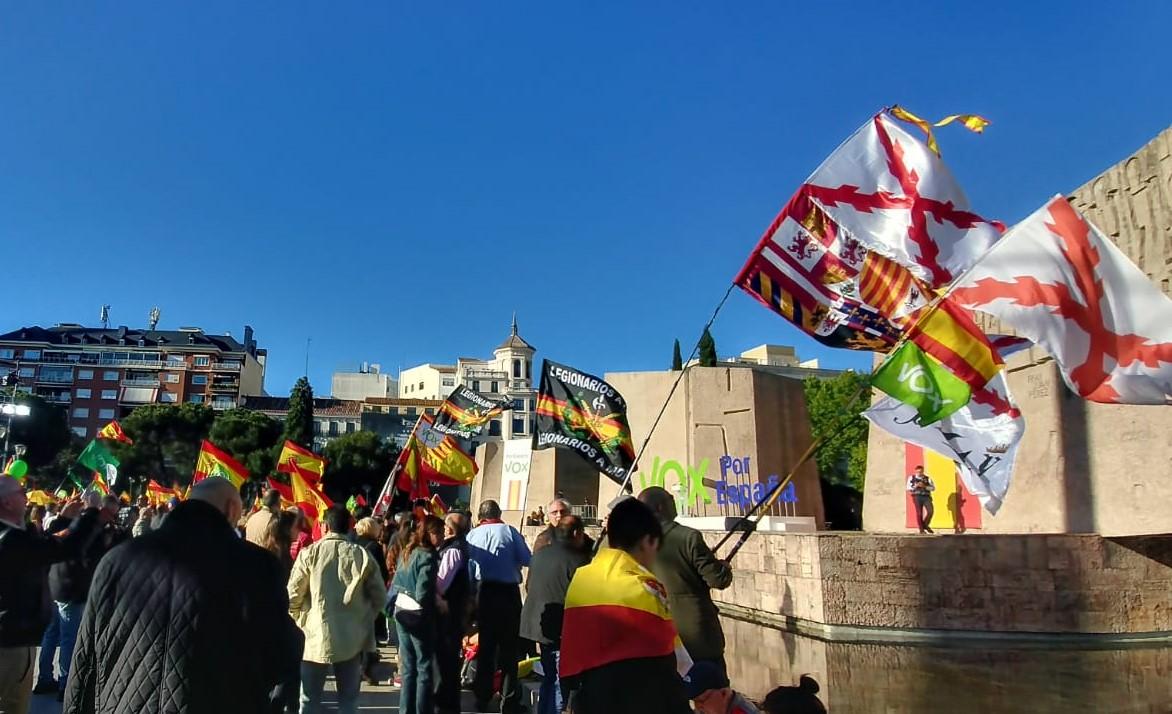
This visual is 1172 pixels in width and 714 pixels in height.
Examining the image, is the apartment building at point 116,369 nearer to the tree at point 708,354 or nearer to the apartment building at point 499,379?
the apartment building at point 499,379

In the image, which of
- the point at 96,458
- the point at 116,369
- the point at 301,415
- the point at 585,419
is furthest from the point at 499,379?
the point at 585,419

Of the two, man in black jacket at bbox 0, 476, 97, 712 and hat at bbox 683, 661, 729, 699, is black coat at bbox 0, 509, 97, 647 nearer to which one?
man in black jacket at bbox 0, 476, 97, 712

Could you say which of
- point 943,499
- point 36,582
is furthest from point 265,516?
point 943,499

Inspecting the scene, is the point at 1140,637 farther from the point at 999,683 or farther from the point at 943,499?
the point at 943,499

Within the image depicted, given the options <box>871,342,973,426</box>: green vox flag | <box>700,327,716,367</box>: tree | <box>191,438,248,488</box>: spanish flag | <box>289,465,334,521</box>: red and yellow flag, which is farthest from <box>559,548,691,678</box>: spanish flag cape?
<box>700,327,716,367</box>: tree

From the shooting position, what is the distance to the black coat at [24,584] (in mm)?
4418

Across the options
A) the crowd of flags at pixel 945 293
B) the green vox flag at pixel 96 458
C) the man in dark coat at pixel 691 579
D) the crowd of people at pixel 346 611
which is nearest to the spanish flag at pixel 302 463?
the green vox flag at pixel 96 458

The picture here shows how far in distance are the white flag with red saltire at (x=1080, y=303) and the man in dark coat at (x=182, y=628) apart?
4.39m

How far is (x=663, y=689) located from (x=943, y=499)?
1664 cm

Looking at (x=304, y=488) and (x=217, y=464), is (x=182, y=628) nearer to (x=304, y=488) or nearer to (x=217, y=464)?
(x=304, y=488)

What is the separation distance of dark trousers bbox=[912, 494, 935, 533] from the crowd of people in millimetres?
10558

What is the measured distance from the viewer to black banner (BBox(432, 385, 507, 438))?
14297mm

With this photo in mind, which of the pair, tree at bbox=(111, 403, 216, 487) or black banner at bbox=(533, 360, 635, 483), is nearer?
black banner at bbox=(533, 360, 635, 483)

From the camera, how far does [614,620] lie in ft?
8.56
